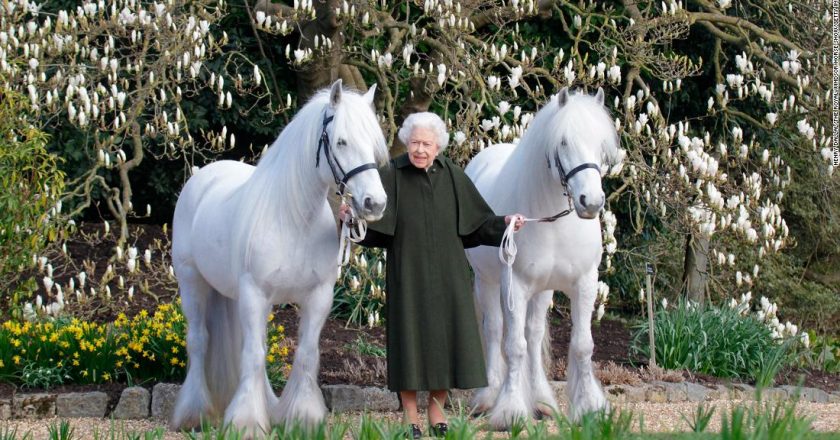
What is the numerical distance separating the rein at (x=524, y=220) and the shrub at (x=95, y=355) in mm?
1859

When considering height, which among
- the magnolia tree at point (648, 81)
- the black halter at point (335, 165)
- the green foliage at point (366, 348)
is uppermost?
the magnolia tree at point (648, 81)

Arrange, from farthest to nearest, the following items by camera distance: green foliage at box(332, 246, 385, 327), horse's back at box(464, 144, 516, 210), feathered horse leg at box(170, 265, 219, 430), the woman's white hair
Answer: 1. green foliage at box(332, 246, 385, 327)
2. horse's back at box(464, 144, 516, 210)
3. feathered horse leg at box(170, 265, 219, 430)
4. the woman's white hair

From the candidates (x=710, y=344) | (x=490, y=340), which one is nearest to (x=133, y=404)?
(x=490, y=340)

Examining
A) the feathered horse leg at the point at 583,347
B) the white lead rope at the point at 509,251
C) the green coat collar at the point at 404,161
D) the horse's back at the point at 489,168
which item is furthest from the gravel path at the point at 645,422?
the horse's back at the point at 489,168

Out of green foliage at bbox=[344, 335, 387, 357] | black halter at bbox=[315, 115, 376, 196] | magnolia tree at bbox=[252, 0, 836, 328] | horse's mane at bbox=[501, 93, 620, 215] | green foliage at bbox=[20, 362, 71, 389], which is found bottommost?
green foliage at bbox=[20, 362, 71, 389]

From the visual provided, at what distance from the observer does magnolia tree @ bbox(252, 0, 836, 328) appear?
8141mm

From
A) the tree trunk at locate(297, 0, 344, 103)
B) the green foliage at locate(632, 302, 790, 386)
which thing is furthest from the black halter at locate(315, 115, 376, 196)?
the green foliage at locate(632, 302, 790, 386)

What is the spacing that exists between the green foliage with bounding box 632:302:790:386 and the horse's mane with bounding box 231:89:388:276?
3.60m

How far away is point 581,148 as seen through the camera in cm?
515

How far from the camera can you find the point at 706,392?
7.32m

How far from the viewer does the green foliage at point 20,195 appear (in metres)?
7.11

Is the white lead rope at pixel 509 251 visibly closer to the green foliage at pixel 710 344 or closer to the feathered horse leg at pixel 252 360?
the feathered horse leg at pixel 252 360

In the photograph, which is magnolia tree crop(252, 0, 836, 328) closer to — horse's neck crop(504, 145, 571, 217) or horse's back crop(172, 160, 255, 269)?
horse's back crop(172, 160, 255, 269)

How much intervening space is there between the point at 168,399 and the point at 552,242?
249 centimetres
